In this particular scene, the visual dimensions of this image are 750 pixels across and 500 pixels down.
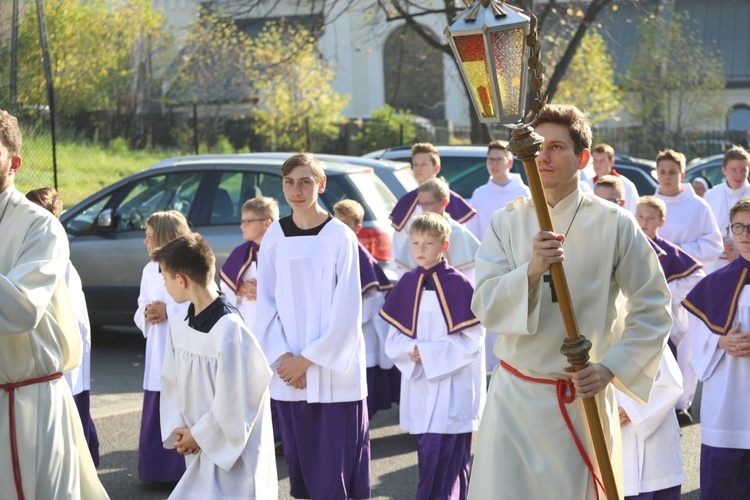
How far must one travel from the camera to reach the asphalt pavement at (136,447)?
22.2 ft

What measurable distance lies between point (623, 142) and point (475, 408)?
100 ft

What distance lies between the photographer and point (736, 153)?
10.1 m

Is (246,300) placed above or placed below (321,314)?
below

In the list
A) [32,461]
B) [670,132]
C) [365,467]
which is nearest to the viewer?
[32,461]

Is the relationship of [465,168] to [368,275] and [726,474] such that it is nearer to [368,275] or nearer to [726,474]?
[368,275]

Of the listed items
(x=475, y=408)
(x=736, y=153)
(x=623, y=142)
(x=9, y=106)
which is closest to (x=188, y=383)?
(x=475, y=408)

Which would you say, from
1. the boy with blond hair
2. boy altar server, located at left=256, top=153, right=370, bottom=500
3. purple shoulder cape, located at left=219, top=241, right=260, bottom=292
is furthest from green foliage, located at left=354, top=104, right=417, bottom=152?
boy altar server, located at left=256, top=153, right=370, bottom=500

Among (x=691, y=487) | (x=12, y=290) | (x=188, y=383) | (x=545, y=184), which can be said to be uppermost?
(x=545, y=184)

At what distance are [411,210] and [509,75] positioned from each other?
19.3ft

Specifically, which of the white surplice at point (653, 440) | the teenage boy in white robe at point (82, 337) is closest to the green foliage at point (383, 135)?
the teenage boy in white robe at point (82, 337)

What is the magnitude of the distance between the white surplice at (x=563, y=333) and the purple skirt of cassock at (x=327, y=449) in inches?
77.3

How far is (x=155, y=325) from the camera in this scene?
279 inches

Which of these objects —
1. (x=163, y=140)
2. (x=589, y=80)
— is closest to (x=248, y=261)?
(x=163, y=140)

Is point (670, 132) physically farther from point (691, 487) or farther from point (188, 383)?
point (188, 383)
